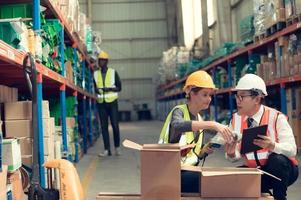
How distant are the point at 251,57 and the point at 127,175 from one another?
357cm

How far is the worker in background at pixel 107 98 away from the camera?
26.7ft

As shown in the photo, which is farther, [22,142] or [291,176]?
[22,142]

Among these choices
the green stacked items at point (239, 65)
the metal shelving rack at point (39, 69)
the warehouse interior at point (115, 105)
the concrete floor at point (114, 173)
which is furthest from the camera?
the green stacked items at point (239, 65)

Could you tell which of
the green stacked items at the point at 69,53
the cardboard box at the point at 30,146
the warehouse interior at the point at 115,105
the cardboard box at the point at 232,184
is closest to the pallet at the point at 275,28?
the warehouse interior at the point at 115,105

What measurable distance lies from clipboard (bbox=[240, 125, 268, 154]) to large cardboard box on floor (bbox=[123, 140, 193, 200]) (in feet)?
2.05

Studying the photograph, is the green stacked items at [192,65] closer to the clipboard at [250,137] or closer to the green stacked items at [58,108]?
the green stacked items at [58,108]

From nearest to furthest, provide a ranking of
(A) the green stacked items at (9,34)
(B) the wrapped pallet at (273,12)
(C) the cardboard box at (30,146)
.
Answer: (A) the green stacked items at (9,34)
(C) the cardboard box at (30,146)
(B) the wrapped pallet at (273,12)

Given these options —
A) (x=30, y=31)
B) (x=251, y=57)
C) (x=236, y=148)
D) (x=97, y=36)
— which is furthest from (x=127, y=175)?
(x=97, y=36)

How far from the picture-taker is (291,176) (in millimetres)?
3246

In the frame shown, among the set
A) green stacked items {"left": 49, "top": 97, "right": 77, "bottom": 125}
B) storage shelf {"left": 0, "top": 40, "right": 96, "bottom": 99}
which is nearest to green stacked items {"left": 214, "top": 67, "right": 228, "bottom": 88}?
green stacked items {"left": 49, "top": 97, "right": 77, "bottom": 125}

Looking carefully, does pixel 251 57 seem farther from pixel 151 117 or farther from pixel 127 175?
pixel 151 117

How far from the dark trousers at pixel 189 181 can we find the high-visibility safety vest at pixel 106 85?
17.6 ft

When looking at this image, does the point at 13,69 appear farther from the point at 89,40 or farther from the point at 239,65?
the point at 89,40

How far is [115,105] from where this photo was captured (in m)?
8.24
